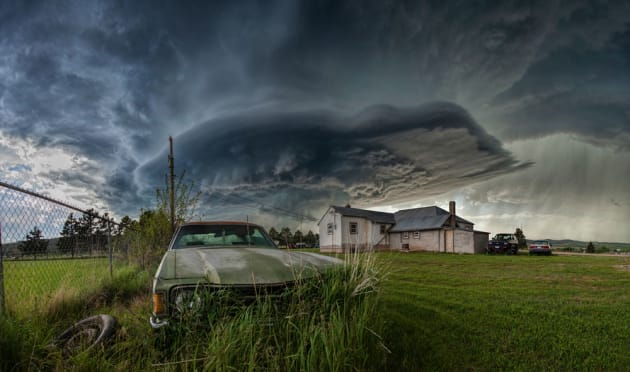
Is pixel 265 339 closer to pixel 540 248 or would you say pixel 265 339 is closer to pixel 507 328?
pixel 507 328

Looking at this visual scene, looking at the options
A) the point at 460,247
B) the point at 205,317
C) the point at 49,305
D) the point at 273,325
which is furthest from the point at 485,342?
the point at 460,247

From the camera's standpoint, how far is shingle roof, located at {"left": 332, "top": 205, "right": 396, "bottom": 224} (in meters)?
31.0

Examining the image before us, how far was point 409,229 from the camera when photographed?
104ft

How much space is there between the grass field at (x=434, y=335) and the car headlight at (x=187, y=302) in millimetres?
→ 182

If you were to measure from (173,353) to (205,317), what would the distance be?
314 millimetres

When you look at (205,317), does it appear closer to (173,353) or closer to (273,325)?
(173,353)

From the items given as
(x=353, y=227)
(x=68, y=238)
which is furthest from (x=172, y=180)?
(x=353, y=227)

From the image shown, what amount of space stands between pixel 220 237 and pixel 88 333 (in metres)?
1.94

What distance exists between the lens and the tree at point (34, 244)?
173 inches

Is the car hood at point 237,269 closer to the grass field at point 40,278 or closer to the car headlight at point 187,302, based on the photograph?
the car headlight at point 187,302

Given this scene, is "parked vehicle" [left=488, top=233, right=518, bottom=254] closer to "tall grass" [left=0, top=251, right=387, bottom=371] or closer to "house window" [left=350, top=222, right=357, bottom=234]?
"house window" [left=350, top=222, right=357, bottom=234]

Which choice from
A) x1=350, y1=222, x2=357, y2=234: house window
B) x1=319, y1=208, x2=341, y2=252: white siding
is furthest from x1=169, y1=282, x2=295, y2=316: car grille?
x1=350, y1=222, x2=357, y2=234: house window

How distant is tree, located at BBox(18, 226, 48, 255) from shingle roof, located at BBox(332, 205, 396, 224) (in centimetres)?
2648

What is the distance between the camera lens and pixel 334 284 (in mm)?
2883
